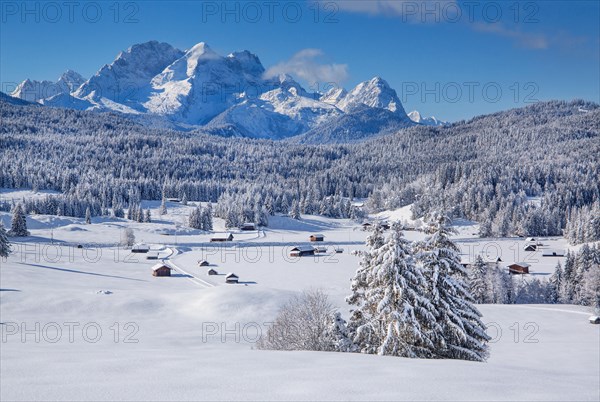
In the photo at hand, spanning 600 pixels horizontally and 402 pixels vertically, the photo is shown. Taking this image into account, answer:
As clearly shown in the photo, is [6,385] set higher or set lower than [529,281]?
higher

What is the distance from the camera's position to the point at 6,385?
27.8 ft

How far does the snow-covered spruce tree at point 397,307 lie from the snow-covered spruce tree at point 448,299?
657 millimetres

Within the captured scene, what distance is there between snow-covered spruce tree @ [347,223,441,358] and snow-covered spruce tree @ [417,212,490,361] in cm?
66

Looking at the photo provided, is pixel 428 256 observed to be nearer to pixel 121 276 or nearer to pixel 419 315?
pixel 419 315

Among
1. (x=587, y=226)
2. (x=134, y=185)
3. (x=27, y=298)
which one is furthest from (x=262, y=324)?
(x=134, y=185)

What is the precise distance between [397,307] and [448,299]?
9.80ft

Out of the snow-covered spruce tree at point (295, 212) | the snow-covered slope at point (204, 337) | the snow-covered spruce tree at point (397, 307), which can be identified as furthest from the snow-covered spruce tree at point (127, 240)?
the snow-covered spruce tree at point (397, 307)

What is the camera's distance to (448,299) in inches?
854

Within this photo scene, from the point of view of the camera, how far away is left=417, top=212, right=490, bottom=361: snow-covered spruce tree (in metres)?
20.9

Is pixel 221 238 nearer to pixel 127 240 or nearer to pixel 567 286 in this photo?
pixel 127 240

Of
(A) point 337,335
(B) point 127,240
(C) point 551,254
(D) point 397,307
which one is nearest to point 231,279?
(A) point 337,335

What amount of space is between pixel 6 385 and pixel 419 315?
16650 mm

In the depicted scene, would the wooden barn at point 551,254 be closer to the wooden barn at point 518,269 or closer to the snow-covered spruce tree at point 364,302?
the wooden barn at point 518,269

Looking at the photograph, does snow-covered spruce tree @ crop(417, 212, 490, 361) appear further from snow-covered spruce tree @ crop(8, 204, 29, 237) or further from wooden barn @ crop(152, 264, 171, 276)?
snow-covered spruce tree @ crop(8, 204, 29, 237)
